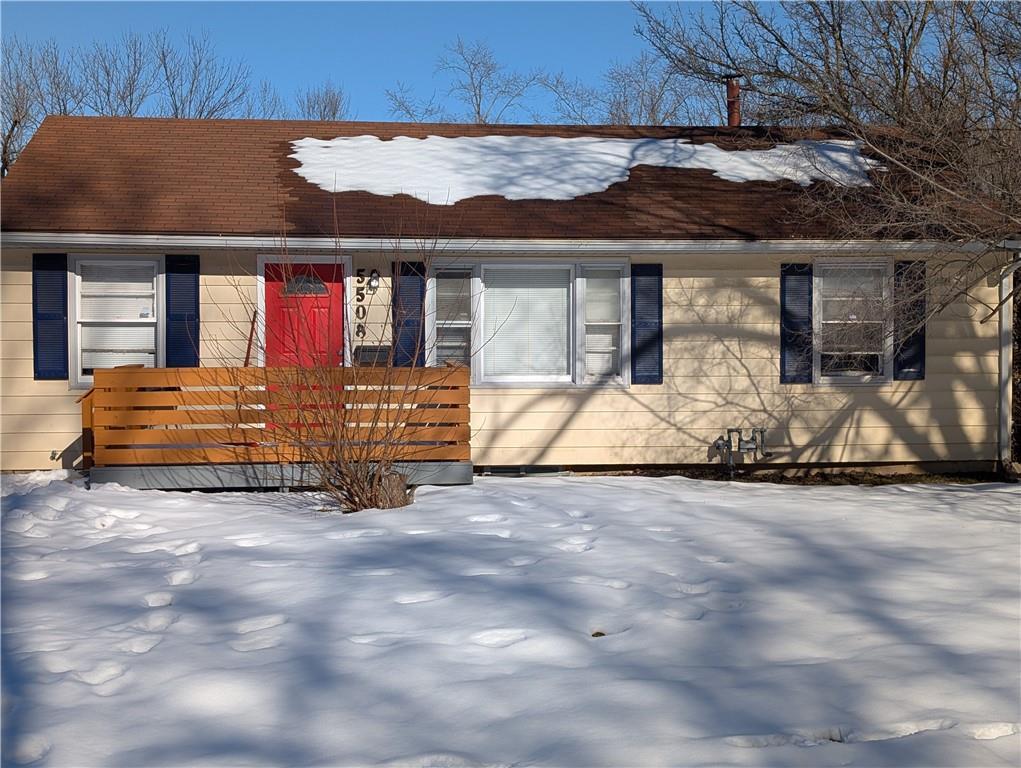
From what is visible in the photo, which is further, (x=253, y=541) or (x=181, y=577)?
(x=253, y=541)

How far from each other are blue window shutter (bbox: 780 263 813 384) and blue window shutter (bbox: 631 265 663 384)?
4.68 feet

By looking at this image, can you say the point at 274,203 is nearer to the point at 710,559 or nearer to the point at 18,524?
the point at 18,524

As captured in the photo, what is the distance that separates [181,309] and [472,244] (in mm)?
3252

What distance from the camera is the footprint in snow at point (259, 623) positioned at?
4508mm

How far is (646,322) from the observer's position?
10.3 metres

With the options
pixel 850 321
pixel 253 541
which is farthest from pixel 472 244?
pixel 253 541

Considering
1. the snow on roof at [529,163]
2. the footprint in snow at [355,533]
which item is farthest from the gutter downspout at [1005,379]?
the footprint in snow at [355,533]

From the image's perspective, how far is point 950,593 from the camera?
508 centimetres

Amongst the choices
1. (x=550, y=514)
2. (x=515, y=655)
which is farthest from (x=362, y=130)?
(x=515, y=655)

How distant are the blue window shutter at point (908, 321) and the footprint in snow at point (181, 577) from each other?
690cm

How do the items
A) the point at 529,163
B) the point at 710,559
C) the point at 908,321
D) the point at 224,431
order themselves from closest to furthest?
the point at 710,559
the point at 224,431
the point at 908,321
the point at 529,163

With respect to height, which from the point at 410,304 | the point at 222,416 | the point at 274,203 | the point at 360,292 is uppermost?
the point at 274,203

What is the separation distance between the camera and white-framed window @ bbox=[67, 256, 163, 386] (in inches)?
389

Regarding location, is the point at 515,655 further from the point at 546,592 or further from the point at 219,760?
the point at 219,760
